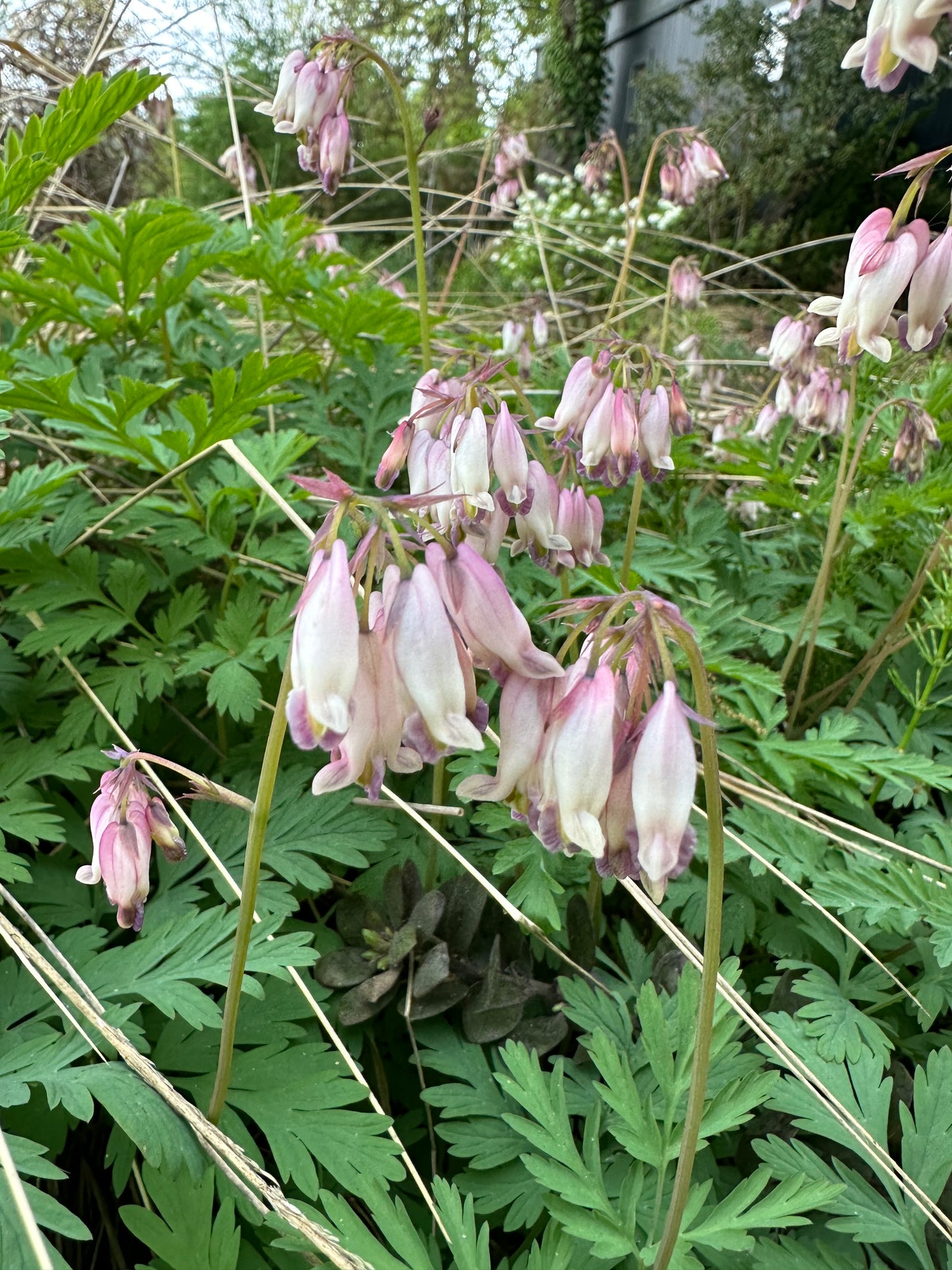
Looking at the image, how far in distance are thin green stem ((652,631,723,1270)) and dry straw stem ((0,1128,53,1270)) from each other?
26.9 inches

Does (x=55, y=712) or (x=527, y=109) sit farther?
(x=527, y=109)

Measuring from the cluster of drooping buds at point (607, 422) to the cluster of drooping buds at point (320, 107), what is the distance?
2.67ft

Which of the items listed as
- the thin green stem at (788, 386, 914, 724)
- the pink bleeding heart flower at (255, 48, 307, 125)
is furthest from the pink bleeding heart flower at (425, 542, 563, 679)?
the pink bleeding heart flower at (255, 48, 307, 125)

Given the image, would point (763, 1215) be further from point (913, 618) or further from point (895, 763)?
point (913, 618)

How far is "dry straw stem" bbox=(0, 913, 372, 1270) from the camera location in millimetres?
1039

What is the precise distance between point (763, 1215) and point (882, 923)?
65 cm

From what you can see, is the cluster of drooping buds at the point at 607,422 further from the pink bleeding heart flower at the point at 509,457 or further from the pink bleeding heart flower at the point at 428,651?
the pink bleeding heart flower at the point at 428,651

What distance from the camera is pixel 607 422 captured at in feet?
6.19

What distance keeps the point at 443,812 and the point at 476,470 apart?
701 millimetres

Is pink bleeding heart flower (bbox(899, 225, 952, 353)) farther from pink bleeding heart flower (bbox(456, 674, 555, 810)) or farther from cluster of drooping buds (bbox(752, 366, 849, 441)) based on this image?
cluster of drooping buds (bbox(752, 366, 849, 441))

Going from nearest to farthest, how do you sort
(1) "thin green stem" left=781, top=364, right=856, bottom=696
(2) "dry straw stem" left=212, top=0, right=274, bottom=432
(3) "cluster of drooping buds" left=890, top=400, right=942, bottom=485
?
(1) "thin green stem" left=781, top=364, right=856, bottom=696 < (3) "cluster of drooping buds" left=890, top=400, right=942, bottom=485 < (2) "dry straw stem" left=212, top=0, right=274, bottom=432

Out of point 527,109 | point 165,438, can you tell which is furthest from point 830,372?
point 527,109

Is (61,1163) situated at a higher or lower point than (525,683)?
lower

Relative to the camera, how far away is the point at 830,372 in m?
2.91
